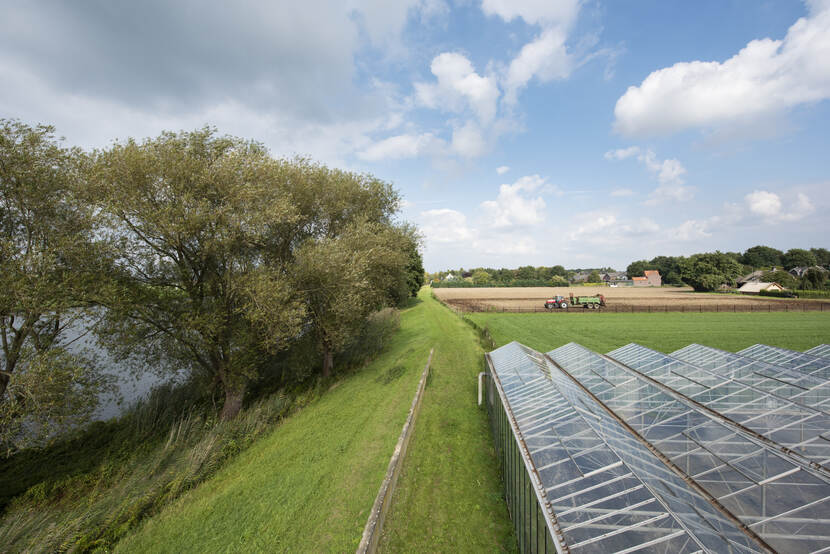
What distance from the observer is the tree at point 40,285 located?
936 centimetres

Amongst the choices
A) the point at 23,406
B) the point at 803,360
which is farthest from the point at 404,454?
the point at 803,360

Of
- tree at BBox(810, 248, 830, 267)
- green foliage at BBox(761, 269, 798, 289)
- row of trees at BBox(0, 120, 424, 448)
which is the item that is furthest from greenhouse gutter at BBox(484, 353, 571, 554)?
tree at BBox(810, 248, 830, 267)

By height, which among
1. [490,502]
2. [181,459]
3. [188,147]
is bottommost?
[490,502]

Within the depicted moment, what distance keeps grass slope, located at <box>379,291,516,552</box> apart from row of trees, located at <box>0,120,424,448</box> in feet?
24.9

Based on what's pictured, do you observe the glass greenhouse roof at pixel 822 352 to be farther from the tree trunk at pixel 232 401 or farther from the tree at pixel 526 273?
the tree at pixel 526 273

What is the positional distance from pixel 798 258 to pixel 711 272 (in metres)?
63.9

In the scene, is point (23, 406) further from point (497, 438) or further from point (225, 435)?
point (497, 438)

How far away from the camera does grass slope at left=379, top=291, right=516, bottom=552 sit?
25.6 ft

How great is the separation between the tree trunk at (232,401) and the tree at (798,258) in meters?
184

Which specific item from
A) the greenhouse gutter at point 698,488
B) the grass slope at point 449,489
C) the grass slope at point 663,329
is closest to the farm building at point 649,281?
the grass slope at point 663,329

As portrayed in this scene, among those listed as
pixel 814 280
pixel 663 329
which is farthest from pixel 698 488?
pixel 814 280

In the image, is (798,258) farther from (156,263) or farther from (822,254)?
(156,263)

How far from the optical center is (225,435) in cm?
1315

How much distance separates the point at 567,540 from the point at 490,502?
4.71m
